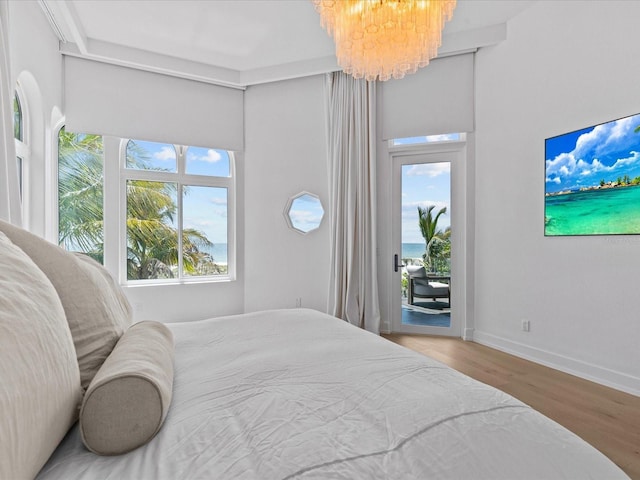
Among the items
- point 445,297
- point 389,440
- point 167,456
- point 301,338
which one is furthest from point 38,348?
point 445,297

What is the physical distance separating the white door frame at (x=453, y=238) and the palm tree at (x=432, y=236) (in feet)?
0.26

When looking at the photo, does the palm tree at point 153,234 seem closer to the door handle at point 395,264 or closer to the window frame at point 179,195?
the window frame at point 179,195

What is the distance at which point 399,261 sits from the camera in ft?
13.7

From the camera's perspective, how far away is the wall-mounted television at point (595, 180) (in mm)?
2477

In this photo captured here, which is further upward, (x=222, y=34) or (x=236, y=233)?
(x=222, y=34)

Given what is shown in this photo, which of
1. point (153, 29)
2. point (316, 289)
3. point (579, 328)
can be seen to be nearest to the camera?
point (579, 328)

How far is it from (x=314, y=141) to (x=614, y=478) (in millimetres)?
4129

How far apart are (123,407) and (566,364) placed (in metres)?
3.37

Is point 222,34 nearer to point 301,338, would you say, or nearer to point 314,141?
point 314,141

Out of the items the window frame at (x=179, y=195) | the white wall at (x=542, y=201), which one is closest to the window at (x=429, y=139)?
the white wall at (x=542, y=201)

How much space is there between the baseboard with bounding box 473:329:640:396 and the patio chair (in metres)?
0.55

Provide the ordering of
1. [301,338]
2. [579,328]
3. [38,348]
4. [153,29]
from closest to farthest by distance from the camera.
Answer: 1. [38,348]
2. [301,338]
3. [579,328]
4. [153,29]

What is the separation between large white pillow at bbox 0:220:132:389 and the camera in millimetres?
842

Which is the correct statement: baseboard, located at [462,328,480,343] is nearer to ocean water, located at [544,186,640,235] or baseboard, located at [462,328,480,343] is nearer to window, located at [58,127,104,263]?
ocean water, located at [544,186,640,235]
